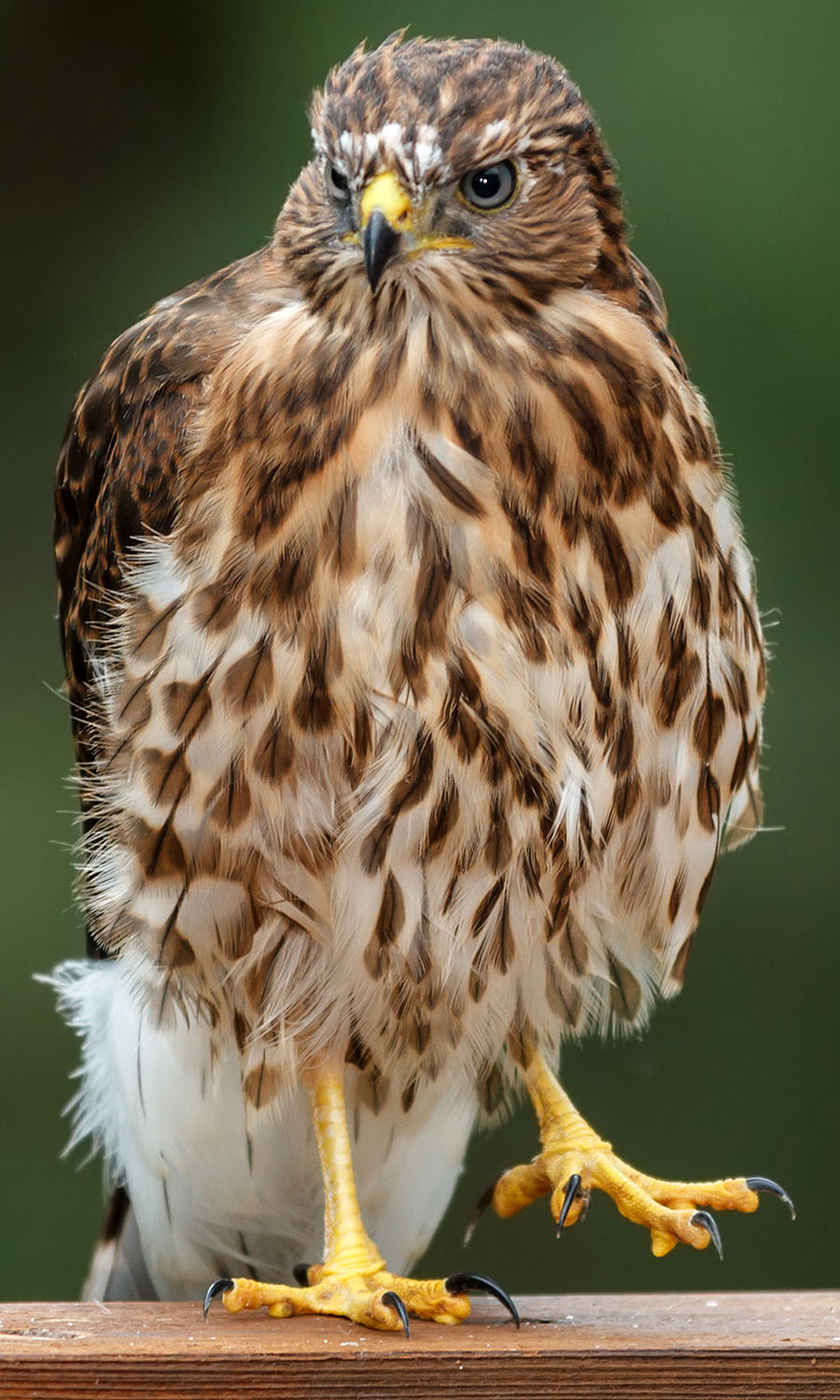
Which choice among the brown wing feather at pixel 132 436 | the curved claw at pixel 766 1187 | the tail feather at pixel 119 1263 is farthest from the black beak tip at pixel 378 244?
the tail feather at pixel 119 1263

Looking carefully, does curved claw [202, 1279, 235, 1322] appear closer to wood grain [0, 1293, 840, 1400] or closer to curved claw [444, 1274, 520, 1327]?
wood grain [0, 1293, 840, 1400]

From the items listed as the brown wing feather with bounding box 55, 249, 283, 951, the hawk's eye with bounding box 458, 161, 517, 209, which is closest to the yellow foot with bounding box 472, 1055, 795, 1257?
the brown wing feather with bounding box 55, 249, 283, 951

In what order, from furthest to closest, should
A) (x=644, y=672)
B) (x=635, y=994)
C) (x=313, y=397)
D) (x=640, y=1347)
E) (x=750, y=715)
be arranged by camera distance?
(x=635, y=994) < (x=750, y=715) < (x=644, y=672) < (x=313, y=397) < (x=640, y=1347)

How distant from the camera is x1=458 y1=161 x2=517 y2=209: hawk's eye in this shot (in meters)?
2.14

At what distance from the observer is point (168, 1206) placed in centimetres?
296

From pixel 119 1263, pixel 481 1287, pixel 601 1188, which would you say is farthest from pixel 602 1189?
pixel 119 1263

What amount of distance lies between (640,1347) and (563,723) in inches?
25.7

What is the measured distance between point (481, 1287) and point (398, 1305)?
90 millimetres

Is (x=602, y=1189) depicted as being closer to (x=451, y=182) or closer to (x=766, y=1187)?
(x=766, y=1187)

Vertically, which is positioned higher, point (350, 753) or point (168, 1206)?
point (350, 753)

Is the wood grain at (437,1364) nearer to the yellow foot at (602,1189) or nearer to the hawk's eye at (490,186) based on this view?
the yellow foot at (602,1189)

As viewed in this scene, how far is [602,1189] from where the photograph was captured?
2.65 metres

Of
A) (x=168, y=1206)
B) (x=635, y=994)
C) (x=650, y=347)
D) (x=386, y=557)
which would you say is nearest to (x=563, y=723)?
(x=386, y=557)

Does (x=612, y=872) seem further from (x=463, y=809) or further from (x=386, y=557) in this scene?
(x=386, y=557)
